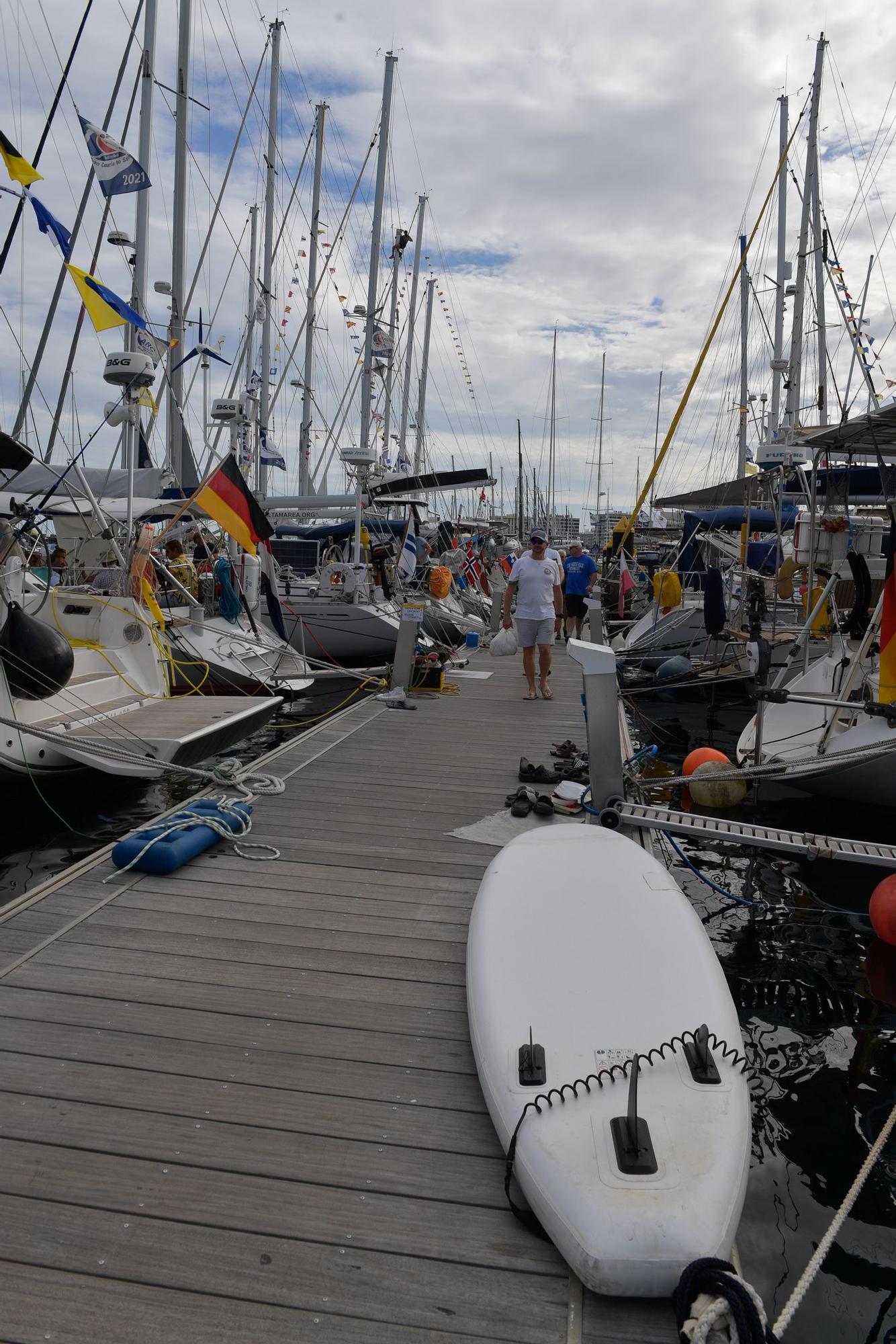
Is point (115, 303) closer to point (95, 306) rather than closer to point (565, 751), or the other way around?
point (95, 306)

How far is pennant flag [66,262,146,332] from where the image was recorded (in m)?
7.90

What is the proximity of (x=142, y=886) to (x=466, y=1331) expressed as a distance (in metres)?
2.94

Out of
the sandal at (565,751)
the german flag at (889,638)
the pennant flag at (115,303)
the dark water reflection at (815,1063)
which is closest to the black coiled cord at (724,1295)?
the dark water reflection at (815,1063)

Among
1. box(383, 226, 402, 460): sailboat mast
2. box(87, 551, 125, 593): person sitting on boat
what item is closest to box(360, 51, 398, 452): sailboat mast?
box(383, 226, 402, 460): sailboat mast

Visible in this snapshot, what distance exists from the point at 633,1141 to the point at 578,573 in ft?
40.2

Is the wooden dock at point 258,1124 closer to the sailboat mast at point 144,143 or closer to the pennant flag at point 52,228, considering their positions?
the pennant flag at point 52,228

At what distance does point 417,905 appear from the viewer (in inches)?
169

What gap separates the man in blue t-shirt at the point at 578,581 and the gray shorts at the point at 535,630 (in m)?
4.70

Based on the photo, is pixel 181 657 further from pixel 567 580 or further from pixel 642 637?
pixel 642 637

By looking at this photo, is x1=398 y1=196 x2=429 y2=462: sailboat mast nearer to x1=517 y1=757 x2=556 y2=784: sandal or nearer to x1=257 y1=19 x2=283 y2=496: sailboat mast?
x1=257 y1=19 x2=283 y2=496: sailboat mast

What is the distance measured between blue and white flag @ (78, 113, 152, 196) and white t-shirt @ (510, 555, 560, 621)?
6.03m

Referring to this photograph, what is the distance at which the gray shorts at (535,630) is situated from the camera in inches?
365

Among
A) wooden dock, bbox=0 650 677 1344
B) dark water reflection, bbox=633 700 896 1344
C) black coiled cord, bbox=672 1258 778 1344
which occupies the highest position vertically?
black coiled cord, bbox=672 1258 778 1344

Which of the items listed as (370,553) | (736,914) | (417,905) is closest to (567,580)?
(370,553)
